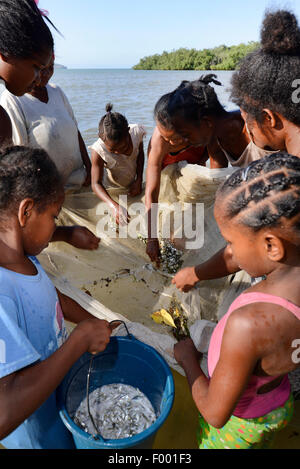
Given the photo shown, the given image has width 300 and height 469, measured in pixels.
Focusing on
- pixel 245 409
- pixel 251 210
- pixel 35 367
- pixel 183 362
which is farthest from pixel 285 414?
pixel 35 367

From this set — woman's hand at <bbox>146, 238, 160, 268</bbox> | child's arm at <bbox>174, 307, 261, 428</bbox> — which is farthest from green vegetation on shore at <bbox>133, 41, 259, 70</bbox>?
child's arm at <bbox>174, 307, 261, 428</bbox>

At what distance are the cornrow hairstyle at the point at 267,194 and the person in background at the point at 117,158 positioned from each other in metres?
1.97

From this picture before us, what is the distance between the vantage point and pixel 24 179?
110 cm

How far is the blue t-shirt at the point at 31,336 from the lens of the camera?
3.11 ft

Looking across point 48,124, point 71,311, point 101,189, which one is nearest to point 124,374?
point 71,311

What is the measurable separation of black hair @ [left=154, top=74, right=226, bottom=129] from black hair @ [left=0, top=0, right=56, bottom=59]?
0.85m

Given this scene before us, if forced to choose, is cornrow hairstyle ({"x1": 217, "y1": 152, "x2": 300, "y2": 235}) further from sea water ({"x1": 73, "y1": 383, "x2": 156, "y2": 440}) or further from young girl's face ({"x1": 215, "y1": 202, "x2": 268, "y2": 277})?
sea water ({"x1": 73, "y1": 383, "x2": 156, "y2": 440})

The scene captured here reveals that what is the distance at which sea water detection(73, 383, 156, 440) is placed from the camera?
1.27 m

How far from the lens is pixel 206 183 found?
7.77 feet

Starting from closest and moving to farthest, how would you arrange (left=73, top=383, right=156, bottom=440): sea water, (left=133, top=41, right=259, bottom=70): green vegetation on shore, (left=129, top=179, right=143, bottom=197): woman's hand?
1. (left=73, top=383, right=156, bottom=440): sea water
2. (left=129, top=179, right=143, bottom=197): woman's hand
3. (left=133, top=41, right=259, bottom=70): green vegetation on shore

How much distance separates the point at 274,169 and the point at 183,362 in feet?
2.76

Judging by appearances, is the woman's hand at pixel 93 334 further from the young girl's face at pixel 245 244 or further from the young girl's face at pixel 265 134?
the young girl's face at pixel 265 134

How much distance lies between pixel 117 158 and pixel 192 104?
1186mm

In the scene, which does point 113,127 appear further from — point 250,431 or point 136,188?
point 250,431
